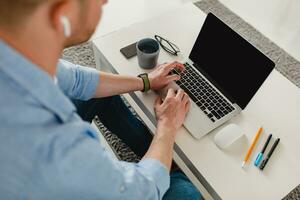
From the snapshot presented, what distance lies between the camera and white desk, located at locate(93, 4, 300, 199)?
89 cm

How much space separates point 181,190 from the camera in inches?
39.6

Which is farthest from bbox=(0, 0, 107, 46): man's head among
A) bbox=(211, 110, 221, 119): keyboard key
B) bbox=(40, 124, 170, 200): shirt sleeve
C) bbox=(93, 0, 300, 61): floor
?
bbox=(93, 0, 300, 61): floor

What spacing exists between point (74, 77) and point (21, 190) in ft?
1.66

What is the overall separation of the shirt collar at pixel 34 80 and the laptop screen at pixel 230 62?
0.61 metres

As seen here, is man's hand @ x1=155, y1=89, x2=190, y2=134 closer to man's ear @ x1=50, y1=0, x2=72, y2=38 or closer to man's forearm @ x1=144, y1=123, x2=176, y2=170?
man's forearm @ x1=144, y1=123, x2=176, y2=170

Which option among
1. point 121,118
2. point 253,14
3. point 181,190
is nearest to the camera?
point 181,190

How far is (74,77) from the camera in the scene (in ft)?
3.24

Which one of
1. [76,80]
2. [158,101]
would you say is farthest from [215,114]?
[76,80]

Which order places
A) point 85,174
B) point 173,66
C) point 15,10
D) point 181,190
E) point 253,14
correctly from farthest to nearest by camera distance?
1. point 253,14
2. point 173,66
3. point 181,190
4. point 85,174
5. point 15,10

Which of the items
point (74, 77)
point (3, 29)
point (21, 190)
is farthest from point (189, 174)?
point (3, 29)

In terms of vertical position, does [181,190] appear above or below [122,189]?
below

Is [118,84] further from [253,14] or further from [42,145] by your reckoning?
[253,14]

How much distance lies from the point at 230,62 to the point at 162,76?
0.77 ft

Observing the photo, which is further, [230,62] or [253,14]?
[253,14]
